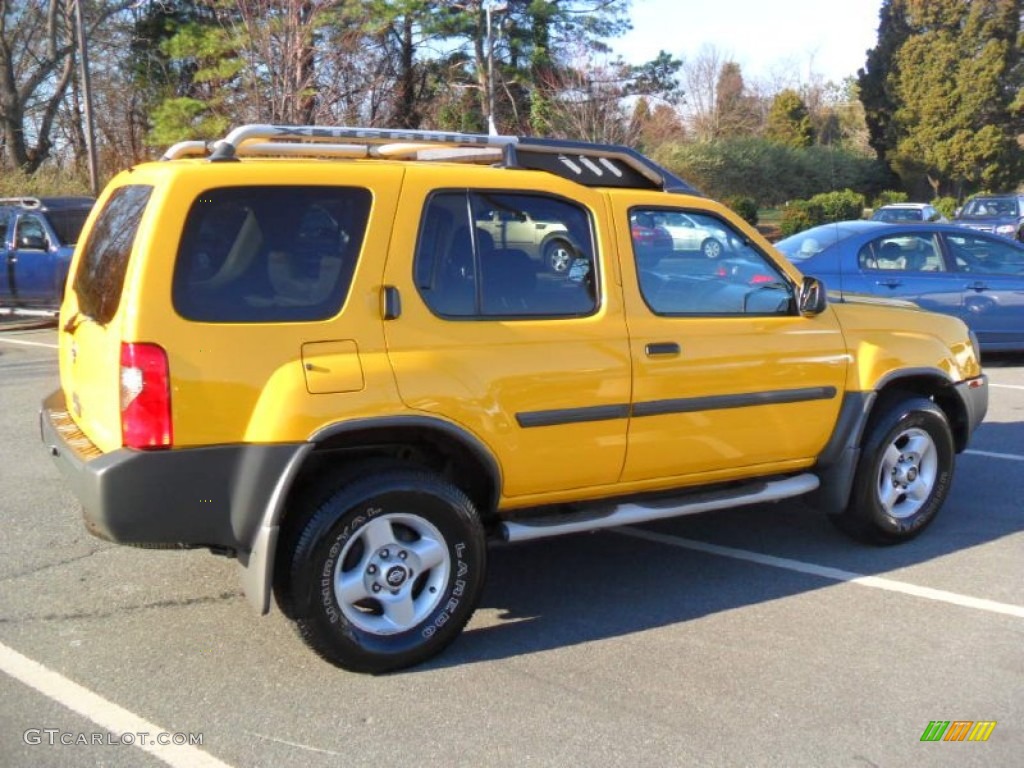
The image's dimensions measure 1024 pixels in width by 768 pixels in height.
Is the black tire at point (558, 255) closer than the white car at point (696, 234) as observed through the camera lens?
Yes

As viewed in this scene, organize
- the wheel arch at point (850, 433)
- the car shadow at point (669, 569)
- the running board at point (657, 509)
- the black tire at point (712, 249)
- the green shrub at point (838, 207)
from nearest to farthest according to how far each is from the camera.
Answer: the running board at point (657, 509) → the car shadow at point (669, 569) → the black tire at point (712, 249) → the wheel arch at point (850, 433) → the green shrub at point (838, 207)

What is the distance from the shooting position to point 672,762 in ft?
11.0

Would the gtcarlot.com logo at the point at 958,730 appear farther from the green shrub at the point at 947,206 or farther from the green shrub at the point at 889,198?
the green shrub at the point at 889,198

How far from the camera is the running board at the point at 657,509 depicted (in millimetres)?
4312

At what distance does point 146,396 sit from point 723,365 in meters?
2.49

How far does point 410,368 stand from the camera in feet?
12.8

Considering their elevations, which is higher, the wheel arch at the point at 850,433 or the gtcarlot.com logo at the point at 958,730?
the wheel arch at the point at 850,433

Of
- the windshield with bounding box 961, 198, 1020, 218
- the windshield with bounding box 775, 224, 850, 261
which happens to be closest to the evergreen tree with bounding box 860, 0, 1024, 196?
the windshield with bounding box 961, 198, 1020, 218

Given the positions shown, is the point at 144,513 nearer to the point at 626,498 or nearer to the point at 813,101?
the point at 626,498

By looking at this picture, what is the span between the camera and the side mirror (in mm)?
4922

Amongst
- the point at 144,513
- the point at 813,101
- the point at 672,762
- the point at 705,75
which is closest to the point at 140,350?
the point at 144,513

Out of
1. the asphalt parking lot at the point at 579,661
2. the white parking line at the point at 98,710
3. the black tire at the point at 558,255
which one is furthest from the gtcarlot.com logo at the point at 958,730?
the white parking line at the point at 98,710

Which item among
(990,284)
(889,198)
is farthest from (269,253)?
(889,198)

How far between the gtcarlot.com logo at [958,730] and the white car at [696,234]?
2.29 metres
